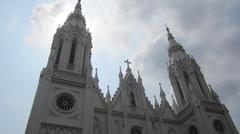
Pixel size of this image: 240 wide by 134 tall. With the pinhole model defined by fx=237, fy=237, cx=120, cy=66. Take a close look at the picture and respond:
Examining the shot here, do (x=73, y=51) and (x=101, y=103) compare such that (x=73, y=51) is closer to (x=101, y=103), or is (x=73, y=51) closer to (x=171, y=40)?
(x=101, y=103)

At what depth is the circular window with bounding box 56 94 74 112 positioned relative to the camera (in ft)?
80.8

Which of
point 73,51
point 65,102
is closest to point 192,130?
point 65,102

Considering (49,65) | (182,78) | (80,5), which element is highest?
(80,5)

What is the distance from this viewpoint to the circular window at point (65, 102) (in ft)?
80.8

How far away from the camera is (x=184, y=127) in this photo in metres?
30.8

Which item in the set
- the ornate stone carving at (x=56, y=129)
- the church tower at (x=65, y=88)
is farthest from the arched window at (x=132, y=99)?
the ornate stone carving at (x=56, y=129)

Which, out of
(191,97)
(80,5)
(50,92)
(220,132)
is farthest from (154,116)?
(80,5)

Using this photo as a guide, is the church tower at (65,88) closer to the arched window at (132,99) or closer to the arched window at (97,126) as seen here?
the arched window at (97,126)

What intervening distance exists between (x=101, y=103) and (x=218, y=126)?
14795 millimetres

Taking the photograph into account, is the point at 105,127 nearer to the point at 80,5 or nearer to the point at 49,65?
the point at 49,65

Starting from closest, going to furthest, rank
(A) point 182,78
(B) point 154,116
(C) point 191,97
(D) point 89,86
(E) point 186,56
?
(D) point 89,86
(B) point 154,116
(C) point 191,97
(A) point 182,78
(E) point 186,56

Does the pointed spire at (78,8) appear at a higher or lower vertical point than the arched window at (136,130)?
higher

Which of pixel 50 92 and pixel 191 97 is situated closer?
pixel 50 92

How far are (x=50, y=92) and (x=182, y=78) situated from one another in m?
20.2
